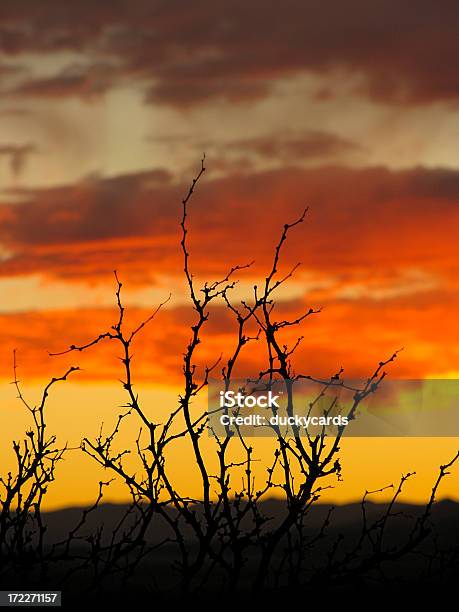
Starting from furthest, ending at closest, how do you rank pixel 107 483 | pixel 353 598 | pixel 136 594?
1. pixel 107 483
2. pixel 136 594
3. pixel 353 598

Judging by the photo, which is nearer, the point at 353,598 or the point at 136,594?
the point at 353,598

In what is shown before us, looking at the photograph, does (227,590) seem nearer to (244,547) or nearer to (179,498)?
(244,547)

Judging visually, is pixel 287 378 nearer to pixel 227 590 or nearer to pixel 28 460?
pixel 227 590

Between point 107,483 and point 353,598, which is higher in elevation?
point 107,483

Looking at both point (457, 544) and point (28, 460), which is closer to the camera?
point (457, 544)

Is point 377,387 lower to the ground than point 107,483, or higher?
higher

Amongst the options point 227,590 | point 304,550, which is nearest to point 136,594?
point 227,590

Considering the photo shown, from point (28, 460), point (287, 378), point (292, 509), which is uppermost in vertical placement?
point (287, 378)

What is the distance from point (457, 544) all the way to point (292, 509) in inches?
48.6

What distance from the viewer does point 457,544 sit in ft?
21.5

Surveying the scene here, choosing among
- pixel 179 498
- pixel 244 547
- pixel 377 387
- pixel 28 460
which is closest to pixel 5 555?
pixel 28 460

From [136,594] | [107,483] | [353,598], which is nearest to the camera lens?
[353,598]

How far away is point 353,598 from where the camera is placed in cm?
630

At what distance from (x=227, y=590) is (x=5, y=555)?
1716mm
